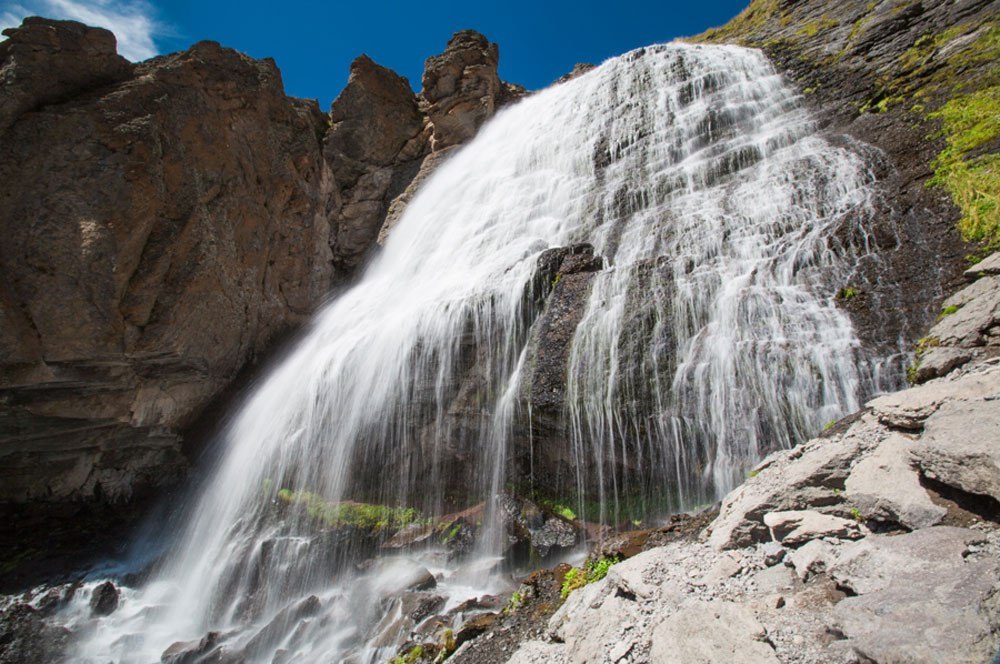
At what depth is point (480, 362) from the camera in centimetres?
977

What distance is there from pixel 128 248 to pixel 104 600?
6.98m

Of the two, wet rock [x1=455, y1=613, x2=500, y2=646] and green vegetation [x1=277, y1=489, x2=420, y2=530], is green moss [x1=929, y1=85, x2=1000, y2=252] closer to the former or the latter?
wet rock [x1=455, y1=613, x2=500, y2=646]

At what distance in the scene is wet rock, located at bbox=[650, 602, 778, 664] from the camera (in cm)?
310

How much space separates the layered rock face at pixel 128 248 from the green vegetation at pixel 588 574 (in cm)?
1043

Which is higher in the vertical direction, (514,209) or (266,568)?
(514,209)

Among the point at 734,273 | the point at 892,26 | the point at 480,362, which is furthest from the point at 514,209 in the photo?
the point at 892,26

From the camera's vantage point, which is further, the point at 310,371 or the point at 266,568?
the point at 310,371

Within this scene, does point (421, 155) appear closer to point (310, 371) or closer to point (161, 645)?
point (310, 371)

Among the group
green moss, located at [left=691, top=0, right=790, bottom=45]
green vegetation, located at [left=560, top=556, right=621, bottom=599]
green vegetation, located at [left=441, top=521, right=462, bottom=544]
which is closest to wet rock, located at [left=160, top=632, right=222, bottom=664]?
green vegetation, located at [left=441, top=521, right=462, bottom=544]

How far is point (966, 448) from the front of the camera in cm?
339

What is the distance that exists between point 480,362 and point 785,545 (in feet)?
21.6

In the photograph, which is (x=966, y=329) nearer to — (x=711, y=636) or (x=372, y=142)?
(x=711, y=636)

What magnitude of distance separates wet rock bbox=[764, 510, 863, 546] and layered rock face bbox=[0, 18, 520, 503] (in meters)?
12.3

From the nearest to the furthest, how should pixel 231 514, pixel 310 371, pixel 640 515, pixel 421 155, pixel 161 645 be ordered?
pixel 640 515, pixel 161 645, pixel 231 514, pixel 310 371, pixel 421 155
